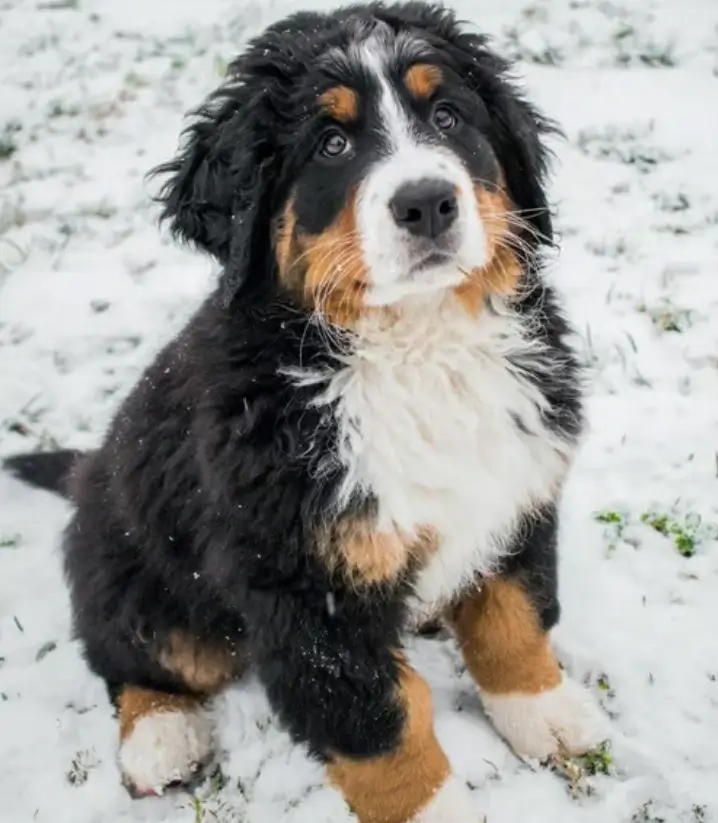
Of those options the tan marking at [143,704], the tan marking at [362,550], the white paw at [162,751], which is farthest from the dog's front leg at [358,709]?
the tan marking at [143,704]

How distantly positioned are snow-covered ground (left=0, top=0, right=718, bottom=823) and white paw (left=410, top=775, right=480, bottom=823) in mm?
93

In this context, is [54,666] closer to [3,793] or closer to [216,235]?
[3,793]

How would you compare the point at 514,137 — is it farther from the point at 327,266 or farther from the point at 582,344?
the point at 582,344

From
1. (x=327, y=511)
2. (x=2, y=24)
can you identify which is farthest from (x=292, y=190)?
(x=2, y=24)

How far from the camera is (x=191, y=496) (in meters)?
3.03

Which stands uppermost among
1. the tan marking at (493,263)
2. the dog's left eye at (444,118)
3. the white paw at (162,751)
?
the dog's left eye at (444,118)

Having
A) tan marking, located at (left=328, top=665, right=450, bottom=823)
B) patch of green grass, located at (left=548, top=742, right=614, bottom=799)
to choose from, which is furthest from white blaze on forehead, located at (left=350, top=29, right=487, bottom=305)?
patch of green grass, located at (left=548, top=742, right=614, bottom=799)

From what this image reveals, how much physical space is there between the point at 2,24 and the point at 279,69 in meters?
7.13

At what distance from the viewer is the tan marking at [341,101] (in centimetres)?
267

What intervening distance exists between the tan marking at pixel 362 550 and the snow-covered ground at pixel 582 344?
89cm

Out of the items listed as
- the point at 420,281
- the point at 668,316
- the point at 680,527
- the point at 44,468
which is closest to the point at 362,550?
the point at 420,281

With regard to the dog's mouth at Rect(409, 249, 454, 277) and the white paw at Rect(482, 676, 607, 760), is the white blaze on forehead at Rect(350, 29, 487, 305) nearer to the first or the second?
the dog's mouth at Rect(409, 249, 454, 277)

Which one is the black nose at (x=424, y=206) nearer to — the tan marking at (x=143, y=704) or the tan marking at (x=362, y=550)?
the tan marking at (x=362, y=550)

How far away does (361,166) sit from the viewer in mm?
2611
